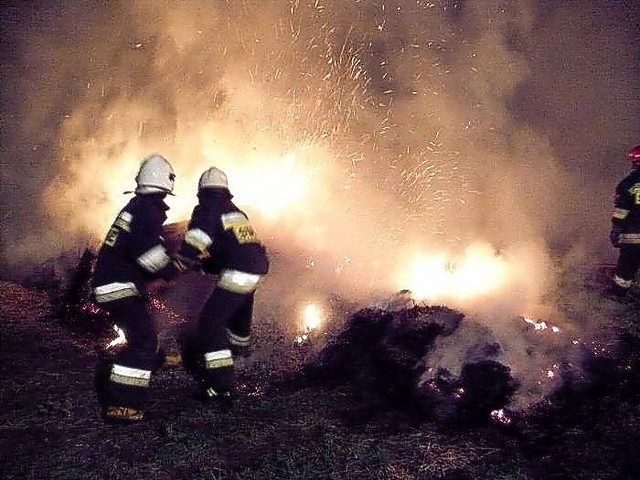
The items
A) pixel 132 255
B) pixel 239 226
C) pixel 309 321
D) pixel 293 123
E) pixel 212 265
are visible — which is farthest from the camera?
pixel 293 123

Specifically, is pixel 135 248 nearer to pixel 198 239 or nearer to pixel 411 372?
pixel 198 239

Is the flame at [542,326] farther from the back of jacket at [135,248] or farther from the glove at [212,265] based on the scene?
the back of jacket at [135,248]

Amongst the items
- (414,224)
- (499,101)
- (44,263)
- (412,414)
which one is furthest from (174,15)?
(412,414)

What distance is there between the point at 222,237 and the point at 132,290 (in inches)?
37.1

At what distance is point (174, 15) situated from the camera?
10844 millimetres

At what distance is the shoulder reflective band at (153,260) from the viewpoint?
4.27 m

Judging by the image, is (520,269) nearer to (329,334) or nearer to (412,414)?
(329,334)

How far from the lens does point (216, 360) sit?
14.6ft

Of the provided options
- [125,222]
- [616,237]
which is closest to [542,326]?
[616,237]

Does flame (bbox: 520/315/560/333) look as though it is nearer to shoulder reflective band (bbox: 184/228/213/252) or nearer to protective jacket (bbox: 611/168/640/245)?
protective jacket (bbox: 611/168/640/245)

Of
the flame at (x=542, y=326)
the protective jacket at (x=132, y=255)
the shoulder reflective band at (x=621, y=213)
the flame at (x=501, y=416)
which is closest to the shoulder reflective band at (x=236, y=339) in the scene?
the protective jacket at (x=132, y=255)

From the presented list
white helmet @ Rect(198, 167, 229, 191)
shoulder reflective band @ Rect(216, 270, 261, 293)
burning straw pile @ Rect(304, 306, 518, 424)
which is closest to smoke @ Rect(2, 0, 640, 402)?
burning straw pile @ Rect(304, 306, 518, 424)

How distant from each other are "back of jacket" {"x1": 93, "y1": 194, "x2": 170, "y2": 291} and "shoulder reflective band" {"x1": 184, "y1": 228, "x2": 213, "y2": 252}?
255mm

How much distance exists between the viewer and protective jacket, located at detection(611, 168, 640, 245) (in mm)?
7363
